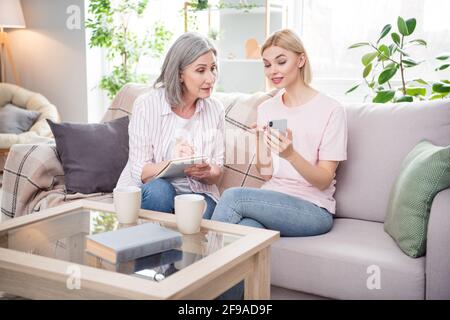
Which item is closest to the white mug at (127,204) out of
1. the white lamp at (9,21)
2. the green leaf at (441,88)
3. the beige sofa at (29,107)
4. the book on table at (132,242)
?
the book on table at (132,242)

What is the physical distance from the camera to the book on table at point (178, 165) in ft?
6.00

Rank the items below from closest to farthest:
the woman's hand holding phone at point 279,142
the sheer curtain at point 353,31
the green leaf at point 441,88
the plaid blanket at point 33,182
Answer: the woman's hand holding phone at point 279,142 → the plaid blanket at point 33,182 → the green leaf at point 441,88 → the sheer curtain at point 353,31

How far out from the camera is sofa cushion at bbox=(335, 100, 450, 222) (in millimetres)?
2037

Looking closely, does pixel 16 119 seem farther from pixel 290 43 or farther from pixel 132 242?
pixel 132 242

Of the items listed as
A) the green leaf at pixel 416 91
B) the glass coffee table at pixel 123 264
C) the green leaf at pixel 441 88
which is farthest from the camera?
the green leaf at pixel 416 91

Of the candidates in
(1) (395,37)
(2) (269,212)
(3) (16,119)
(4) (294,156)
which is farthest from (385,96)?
(3) (16,119)

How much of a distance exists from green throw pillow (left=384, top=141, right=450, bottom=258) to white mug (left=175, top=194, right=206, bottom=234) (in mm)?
660

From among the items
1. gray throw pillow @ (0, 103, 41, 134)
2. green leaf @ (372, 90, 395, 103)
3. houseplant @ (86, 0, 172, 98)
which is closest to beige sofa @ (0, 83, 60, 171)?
gray throw pillow @ (0, 103, 41, 134)

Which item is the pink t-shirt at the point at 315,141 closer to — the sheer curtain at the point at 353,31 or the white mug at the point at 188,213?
the white mug at the point at 188,213

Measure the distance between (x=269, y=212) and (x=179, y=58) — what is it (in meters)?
0.71

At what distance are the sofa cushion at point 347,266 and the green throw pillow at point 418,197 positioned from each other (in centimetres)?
5

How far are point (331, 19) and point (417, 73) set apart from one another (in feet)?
2.31

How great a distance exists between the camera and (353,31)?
3697 mm
